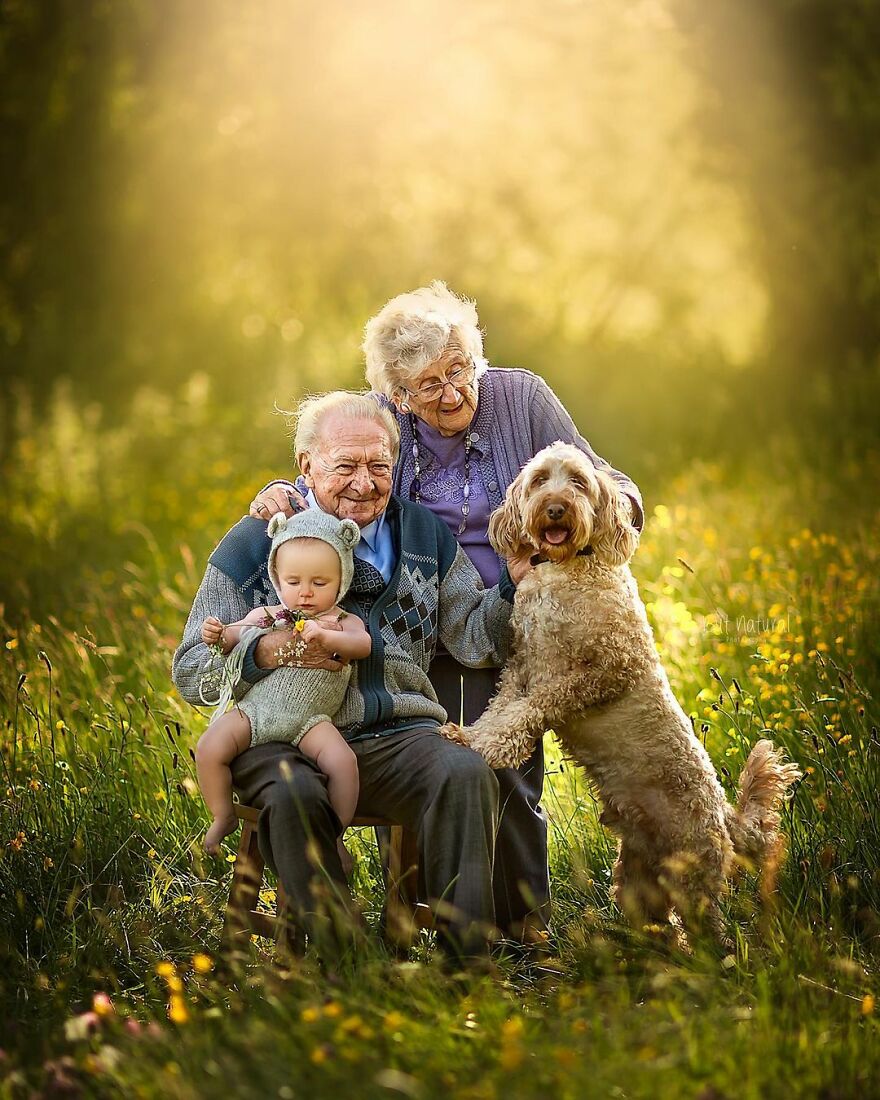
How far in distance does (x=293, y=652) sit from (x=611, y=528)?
3.38 feet

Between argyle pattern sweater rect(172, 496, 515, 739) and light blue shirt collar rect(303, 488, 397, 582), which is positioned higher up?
light blue shirt collar rect(303, 488, 397, 582)

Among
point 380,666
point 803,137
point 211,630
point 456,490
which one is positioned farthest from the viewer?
point 803,137

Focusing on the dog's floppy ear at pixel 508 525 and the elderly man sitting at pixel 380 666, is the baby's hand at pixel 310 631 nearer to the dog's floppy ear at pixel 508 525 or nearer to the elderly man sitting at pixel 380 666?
the elderly man sitting at pixel 380 666

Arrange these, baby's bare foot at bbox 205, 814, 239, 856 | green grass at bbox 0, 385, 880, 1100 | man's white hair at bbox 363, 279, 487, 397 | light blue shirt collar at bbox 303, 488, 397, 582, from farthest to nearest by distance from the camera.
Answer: man's white hair at bbox 363, 279, 487, 397 < light blue shirt collar at bbox 303, 488, 397, 582 < baby's bare foot at bbox 205, 814, 239, 856 < green grass at bbox 0, 385, 880, 1100

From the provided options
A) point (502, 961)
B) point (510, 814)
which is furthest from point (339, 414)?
point (502, 961)

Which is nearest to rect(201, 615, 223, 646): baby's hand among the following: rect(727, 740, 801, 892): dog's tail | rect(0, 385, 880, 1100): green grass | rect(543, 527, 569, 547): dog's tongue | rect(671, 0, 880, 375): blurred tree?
rect(0, 385, 880, 1100): green grass

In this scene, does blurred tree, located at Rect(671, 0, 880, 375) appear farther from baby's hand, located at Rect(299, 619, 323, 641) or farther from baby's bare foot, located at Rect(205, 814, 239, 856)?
baby's bare foot, located at Rect(205, 814, 239, 856)

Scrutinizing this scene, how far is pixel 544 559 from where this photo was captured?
3.87 m

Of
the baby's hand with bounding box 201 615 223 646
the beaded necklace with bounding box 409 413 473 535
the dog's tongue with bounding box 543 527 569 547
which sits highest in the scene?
the beaded necklace with bounding box 409 413 473 535

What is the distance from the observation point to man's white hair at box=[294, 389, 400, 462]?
3795mm

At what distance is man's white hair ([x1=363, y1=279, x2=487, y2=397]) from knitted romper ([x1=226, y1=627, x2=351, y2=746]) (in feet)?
3.19

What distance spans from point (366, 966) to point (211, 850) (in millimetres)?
620

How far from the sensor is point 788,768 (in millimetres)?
3693

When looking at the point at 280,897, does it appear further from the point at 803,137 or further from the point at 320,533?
the point at 803,137
